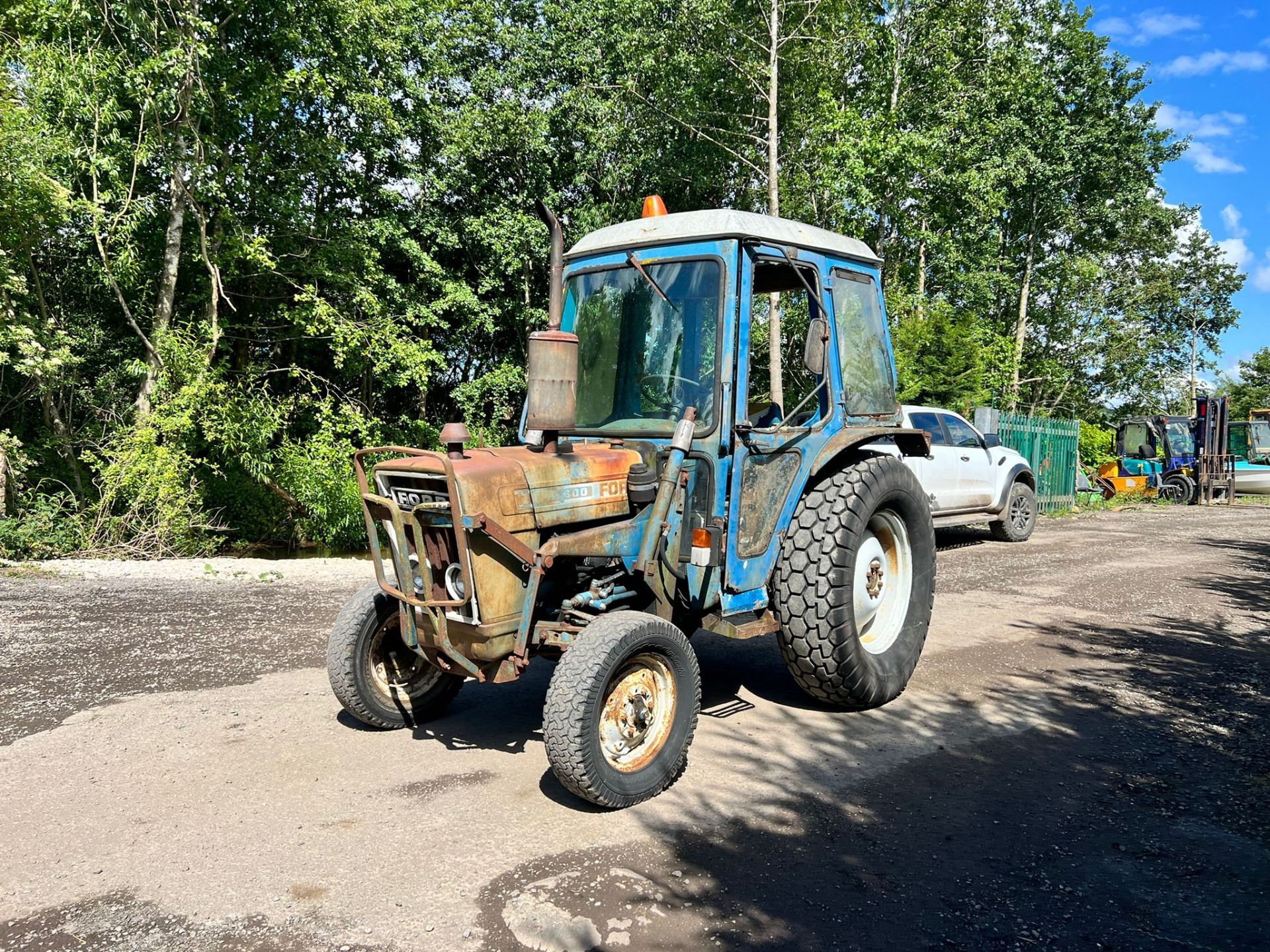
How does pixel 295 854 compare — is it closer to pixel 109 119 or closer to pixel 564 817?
pixel 564 817

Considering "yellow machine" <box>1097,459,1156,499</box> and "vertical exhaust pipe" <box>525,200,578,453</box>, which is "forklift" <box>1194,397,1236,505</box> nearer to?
"yellow machine" <box>1097,459,1156,499</box>

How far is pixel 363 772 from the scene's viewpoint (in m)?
4.19

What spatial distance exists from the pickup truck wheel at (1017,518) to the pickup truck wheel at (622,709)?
10367mm

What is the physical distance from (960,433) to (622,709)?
9.77 metres

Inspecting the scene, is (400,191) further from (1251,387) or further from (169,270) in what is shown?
(1251,387)

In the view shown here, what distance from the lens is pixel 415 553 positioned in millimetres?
4039

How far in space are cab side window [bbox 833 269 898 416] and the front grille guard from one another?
2577mm

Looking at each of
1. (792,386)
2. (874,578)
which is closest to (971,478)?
(792,386)

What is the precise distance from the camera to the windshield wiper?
460cm

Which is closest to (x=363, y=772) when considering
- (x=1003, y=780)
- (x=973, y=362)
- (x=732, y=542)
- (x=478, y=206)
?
(x=732, y=542)

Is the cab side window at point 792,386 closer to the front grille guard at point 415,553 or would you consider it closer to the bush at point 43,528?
the front grille guard at point 415,553

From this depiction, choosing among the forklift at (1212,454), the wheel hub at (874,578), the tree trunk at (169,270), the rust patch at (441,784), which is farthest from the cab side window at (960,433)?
the forklift at (1212,454)

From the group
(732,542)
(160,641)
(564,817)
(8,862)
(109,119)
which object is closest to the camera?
(8,862)

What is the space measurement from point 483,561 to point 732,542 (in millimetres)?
1348
